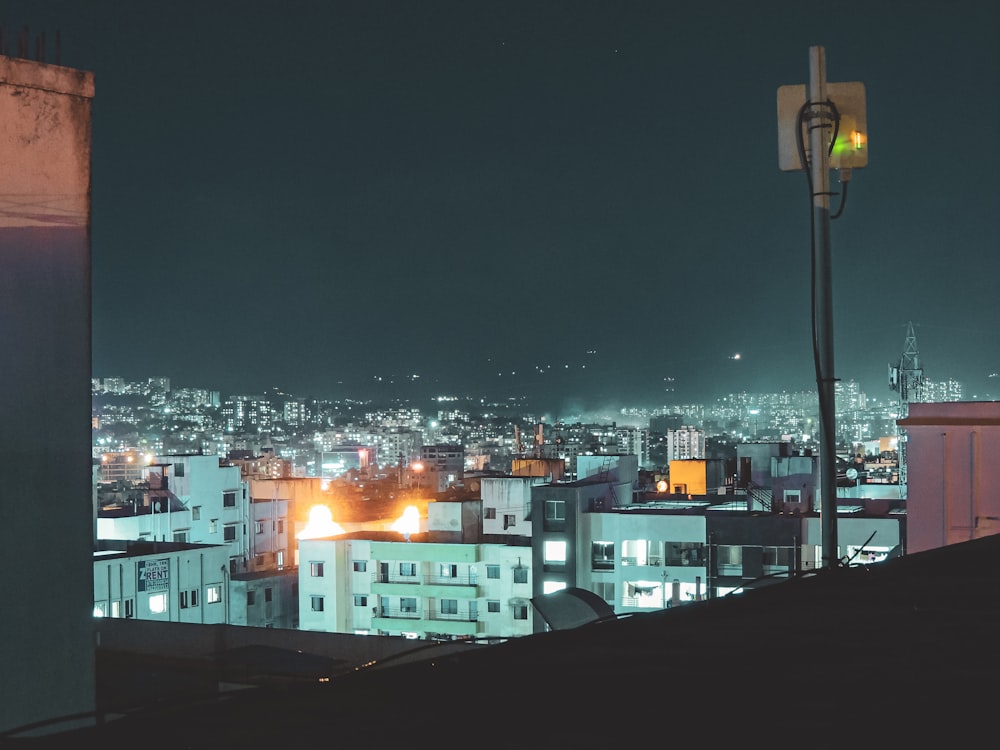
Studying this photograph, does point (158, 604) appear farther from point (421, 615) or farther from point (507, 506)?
point (507, 506)

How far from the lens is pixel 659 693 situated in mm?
1772

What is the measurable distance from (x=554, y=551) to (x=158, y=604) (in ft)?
24.3

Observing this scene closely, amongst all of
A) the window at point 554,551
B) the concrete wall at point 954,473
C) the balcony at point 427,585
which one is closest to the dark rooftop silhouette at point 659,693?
the concrete wall at point 954,473

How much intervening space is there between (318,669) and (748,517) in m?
14.2

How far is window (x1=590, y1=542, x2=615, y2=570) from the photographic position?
68.2 ft

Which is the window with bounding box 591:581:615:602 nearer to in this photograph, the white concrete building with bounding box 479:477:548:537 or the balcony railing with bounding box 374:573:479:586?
the balcony railing with bounding box 374:573:479:586

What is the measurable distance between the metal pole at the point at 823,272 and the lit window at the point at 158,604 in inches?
657

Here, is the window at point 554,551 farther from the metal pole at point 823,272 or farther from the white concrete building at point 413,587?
the metal pole at point 823,272

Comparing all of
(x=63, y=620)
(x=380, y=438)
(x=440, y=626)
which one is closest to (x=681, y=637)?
(x=63, y=620)

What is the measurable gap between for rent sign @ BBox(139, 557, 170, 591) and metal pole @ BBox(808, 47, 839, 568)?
16.4 meters

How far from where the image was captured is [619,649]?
216 cm

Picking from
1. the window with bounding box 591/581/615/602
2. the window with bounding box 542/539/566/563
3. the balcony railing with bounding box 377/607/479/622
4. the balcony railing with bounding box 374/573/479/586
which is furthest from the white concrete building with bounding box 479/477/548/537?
the window with bounding box 591/581/615/602

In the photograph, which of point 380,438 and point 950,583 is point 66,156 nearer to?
point 950,583

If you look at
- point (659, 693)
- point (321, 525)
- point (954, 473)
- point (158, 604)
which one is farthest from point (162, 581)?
point (659, 693)
